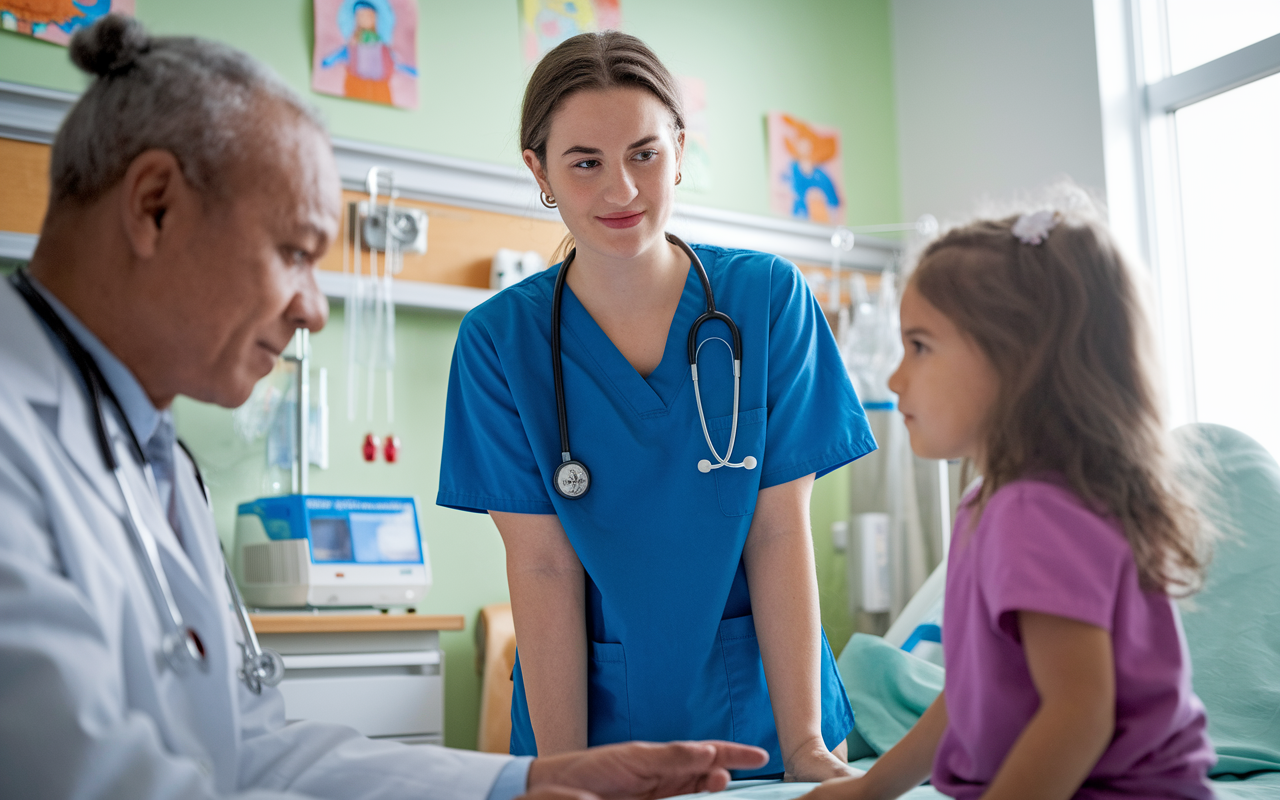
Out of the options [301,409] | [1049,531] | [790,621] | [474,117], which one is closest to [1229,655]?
[790,621]

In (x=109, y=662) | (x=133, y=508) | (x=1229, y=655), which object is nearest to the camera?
(x=109, y=662)

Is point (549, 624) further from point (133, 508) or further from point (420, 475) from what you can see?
point (420, 475)

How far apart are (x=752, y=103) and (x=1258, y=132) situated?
162 centimetres

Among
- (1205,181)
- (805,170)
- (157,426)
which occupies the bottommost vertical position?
(157,426)

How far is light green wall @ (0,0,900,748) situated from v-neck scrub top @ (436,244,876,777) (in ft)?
5.30

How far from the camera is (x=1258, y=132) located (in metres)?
3.03

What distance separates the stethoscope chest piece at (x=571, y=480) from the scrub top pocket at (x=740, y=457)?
0.17 meters

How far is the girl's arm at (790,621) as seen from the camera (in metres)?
1.26

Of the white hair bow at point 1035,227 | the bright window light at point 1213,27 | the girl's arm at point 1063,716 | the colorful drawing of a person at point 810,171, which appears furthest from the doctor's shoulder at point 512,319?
the bright window light at point 1213,27

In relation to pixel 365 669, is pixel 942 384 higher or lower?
higher

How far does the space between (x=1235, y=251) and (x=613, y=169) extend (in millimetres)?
2542

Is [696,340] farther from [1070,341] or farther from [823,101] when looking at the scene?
[823,101]

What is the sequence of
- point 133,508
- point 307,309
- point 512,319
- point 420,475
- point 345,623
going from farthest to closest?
1. point 420,475
2. point 345,623
3. point 512,319
4. point 307,309
5. point 133,508

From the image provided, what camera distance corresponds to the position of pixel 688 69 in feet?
12.0
